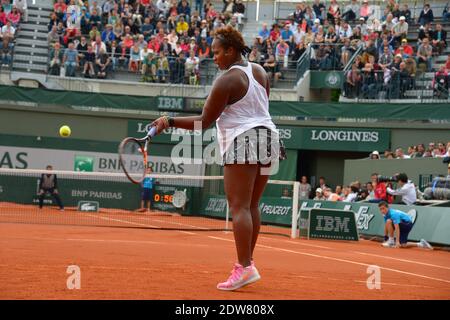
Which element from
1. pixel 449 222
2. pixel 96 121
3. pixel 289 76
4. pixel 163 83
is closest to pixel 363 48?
pixel 289 76

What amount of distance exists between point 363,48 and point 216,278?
72.4ft

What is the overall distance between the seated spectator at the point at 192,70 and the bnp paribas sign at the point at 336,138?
3726 mm

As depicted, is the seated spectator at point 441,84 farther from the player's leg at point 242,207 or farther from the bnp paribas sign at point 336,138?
the player's leg at point 242,207

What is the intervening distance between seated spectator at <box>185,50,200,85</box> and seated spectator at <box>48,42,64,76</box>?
4.66 m

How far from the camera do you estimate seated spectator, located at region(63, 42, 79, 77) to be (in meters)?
30.4

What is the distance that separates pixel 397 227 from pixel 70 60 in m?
16.1

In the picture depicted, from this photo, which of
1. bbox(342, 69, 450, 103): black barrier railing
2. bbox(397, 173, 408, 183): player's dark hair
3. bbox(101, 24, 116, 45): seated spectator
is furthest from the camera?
bbox(101, 24, 116, 45): seated spectator

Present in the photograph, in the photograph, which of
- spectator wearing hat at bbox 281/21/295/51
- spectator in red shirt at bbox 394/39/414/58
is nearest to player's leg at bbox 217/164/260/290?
spectator in red shirt at bbox 394/39/414/58

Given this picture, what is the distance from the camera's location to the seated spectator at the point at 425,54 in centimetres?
2756

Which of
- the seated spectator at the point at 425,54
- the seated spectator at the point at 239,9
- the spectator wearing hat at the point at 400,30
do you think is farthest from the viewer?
the seated spectator at the point at 239,9

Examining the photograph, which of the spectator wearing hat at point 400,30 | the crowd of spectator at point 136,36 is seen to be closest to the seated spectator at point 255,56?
the crowd of spectator at point 136,36

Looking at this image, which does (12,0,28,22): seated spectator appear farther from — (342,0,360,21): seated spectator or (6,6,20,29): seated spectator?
(342,0,360,21): seated spectator

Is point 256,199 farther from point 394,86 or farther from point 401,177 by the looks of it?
point 394,86
